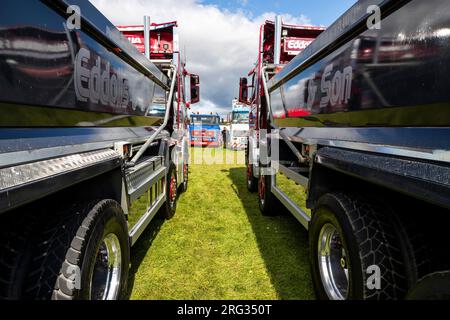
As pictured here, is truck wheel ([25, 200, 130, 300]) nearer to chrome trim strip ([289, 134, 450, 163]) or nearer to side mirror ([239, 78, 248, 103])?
chrome trim strip ([289, 134, 450, 163])

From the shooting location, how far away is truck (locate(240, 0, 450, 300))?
1.24 metres

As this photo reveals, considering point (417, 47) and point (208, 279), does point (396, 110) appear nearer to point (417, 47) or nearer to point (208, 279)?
point (417, 47)

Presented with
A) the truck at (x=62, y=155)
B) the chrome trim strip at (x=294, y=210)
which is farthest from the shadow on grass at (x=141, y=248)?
the chrome trim strip at (x=294, y=210)

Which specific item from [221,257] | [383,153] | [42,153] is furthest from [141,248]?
[383,153]

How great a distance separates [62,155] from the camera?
4.95ft

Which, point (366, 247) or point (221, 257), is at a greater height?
point (366, 247)

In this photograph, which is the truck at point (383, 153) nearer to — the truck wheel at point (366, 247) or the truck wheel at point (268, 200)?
the truck wheel at point (366, 247)

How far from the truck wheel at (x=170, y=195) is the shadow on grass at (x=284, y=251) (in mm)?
1281

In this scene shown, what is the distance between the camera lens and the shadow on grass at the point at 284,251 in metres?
2.71

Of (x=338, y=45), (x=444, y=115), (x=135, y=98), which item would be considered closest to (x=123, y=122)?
(x=135, y=98)

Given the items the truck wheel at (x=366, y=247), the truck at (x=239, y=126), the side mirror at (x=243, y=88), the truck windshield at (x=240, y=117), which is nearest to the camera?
the truck wheel at (x=366, y=247)

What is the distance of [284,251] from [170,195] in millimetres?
1970

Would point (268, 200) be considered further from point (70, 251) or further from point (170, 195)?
point (70, 251)
